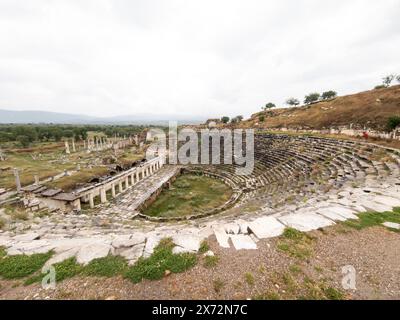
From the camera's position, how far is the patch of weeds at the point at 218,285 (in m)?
3.86

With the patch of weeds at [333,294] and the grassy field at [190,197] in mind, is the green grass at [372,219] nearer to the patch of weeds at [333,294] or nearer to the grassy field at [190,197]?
the patch of weeds at [333,294]

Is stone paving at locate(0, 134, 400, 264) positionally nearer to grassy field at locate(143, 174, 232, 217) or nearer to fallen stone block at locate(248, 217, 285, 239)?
fallen stone block at locate(248, 217, 285, 239)

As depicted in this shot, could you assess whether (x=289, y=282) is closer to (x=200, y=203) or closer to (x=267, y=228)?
(x=267, y=228)

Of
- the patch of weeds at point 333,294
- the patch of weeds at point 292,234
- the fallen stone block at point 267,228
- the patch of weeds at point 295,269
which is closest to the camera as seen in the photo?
the patch of weeds at point 333,294

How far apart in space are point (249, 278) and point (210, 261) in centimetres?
98

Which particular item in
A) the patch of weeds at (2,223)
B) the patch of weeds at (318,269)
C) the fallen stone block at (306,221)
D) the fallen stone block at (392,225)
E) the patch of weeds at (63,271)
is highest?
the fallen stone block at (392,225)

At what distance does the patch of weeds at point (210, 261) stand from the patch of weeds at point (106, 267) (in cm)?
193

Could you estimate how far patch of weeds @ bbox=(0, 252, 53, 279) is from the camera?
460 centimetres

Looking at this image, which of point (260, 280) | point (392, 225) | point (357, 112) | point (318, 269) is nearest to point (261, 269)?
point (260, 280)

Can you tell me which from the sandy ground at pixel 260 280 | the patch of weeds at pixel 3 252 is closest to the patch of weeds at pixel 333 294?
the sandy ground at pixel 260 280

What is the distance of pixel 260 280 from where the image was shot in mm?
4035

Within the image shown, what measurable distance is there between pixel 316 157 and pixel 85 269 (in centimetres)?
2077
